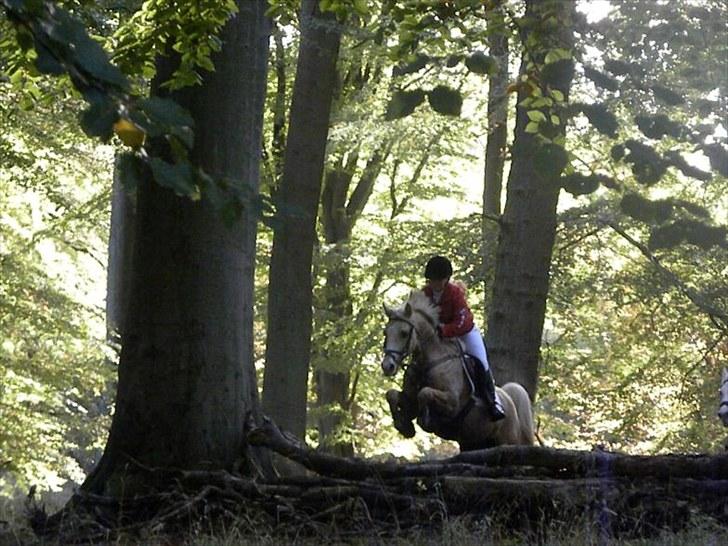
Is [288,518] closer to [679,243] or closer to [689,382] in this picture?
[679,243]

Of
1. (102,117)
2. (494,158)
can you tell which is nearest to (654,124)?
(102,117)

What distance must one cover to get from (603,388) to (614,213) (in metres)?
9.49

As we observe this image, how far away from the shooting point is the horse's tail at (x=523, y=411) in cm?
1611

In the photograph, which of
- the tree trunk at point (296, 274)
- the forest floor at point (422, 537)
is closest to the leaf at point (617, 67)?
the forest floor at point (422, 537)

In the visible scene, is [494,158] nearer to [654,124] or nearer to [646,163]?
[654,124]

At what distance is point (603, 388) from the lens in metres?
31.4

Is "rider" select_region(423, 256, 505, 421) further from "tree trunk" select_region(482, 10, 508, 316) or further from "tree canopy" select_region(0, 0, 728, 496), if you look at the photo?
"tree trunk" select_region(482, 10, 508, 316)

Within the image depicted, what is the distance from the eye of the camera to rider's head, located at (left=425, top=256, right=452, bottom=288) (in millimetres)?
14555

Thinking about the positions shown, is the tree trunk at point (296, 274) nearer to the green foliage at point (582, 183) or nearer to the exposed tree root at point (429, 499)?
the exposed tree root at point (429, 499)

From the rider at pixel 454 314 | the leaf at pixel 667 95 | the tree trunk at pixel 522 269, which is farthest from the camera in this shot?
the tree trunk at pixel 522 269

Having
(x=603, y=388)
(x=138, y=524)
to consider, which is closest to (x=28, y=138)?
Answer: (x=603, y=388)

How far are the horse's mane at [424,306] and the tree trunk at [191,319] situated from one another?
4288 millimetres

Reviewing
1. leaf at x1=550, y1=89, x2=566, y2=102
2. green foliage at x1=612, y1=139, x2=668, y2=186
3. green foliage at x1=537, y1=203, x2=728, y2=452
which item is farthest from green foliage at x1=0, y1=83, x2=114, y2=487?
green foliage at x1=612, y1=139, x2=668, y2=186

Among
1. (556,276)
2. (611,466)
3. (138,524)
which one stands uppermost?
(556,276)
